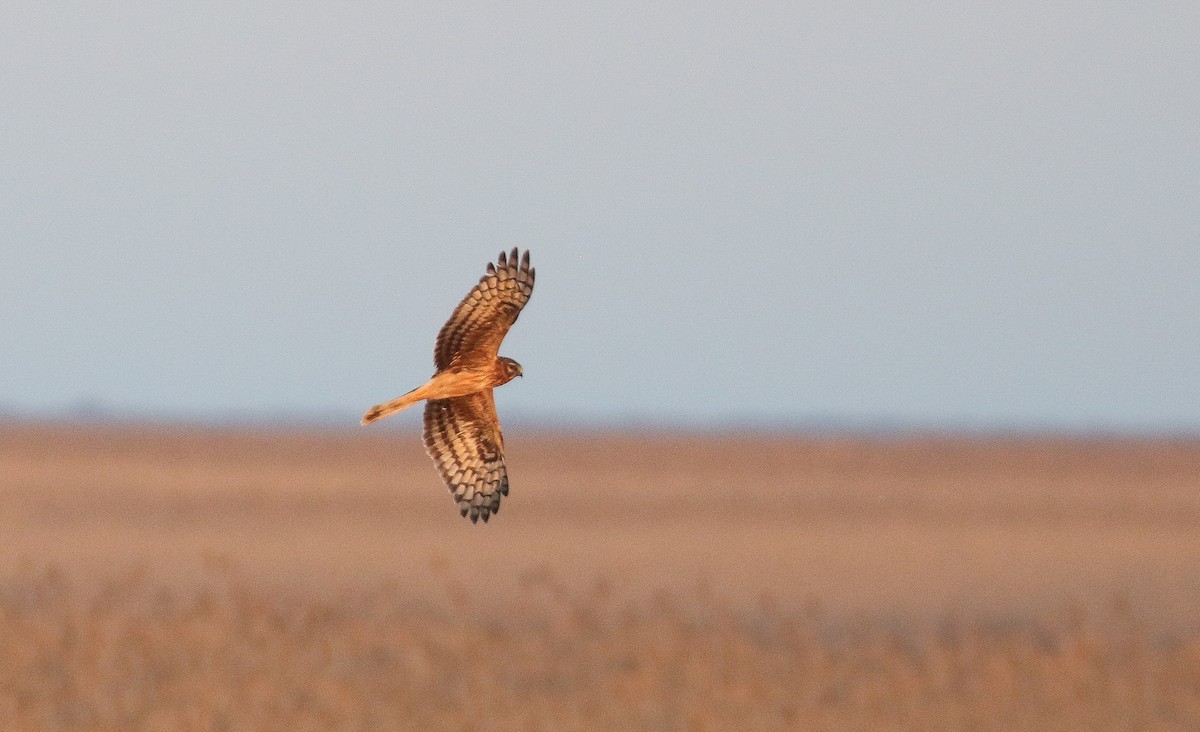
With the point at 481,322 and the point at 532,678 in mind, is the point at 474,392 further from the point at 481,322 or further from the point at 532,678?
the point at 532,678

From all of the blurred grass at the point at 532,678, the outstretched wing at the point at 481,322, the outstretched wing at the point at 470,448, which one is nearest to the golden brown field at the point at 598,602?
the blurred grass at the point at 532,678

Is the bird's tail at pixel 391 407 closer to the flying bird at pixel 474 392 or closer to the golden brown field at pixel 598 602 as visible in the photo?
the flying bird at pixel 474 392

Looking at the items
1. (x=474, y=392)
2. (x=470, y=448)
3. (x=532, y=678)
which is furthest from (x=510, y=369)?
(x=532, y=678)

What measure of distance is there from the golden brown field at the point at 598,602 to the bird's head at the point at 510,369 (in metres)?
13.0

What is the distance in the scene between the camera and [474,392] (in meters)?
5.02

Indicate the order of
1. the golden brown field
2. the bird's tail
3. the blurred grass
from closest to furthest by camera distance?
the bird's tail → the blurred grass → the golden brown field

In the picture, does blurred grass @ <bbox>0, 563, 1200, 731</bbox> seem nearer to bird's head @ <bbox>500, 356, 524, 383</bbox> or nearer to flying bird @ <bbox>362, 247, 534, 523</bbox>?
flying bird @ <bbox>362, 247, 534, 523</bbox>

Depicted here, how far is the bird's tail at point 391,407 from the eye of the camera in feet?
15.5

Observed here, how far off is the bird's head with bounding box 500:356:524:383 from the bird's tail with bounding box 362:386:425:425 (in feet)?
0.80

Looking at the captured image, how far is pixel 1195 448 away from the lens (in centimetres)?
13038

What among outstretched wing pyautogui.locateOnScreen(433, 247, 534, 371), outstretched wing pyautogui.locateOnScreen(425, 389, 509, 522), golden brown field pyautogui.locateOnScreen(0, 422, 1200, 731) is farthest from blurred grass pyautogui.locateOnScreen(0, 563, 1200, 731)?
outstretched wing pyautogui.locateOnScreen(433, 247, 534, 371)

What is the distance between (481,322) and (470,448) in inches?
17.3

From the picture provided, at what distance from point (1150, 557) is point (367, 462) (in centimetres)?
5316

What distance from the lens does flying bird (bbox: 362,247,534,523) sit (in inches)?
194
